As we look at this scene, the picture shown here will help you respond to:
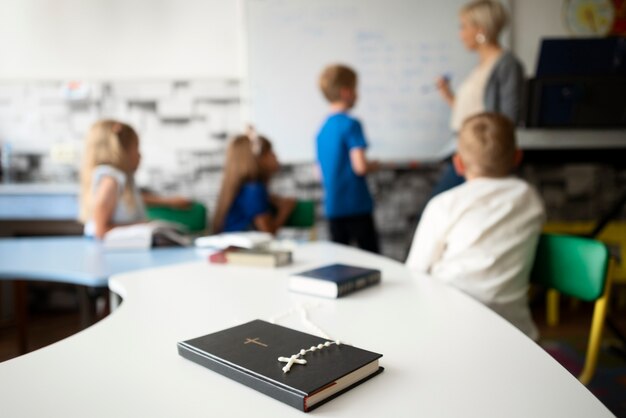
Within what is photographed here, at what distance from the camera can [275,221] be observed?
229cm

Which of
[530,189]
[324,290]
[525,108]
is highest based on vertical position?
[525,108]

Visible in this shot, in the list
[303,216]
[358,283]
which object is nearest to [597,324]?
[358,283]

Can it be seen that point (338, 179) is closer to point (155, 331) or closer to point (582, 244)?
point (582, 244)

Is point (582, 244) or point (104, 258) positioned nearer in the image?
point (582, 244)

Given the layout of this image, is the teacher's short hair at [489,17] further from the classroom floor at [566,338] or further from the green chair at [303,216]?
the classroom floor at [566,338]

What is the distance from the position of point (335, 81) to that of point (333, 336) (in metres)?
1.73

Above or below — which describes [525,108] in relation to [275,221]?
above

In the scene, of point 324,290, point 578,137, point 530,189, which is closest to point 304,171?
point 578,137

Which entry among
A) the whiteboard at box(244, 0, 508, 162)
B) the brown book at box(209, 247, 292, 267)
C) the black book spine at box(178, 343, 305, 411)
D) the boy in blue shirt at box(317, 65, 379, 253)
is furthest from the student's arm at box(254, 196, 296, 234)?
the black book spine at box(178, 343, 305, 411)

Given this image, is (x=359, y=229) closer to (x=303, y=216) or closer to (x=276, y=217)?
(x=303, y=216)

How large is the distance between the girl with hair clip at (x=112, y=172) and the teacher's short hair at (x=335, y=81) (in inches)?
34.9

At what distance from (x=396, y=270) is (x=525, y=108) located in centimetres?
164

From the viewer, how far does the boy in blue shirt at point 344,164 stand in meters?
2.20

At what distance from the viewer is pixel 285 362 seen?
525 millimetres
